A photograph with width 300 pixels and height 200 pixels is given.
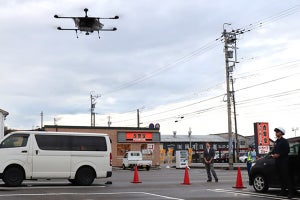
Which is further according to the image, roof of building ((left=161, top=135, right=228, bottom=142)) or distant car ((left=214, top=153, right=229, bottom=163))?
roof of building ((left=161, top=135, right=228, bottom=142))

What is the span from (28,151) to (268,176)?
9.03 m

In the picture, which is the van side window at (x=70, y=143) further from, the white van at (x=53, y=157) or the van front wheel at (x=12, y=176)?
the van front wheel at (x=12, y=176)

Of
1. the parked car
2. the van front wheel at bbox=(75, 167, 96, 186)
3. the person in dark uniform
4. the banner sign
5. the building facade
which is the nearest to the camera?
the person in dark uniform

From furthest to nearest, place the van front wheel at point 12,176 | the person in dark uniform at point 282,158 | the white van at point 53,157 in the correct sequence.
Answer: the white van at point 53,157 → the van front wheel at point 12,176 → the person in dark uniform at point 282,158

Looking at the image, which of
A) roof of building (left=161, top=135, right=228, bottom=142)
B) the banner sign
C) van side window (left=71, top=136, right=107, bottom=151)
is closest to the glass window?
the banner sign

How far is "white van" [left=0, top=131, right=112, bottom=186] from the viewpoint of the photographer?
1675cm

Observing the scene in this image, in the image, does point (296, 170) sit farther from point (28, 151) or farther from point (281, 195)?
point (28, 151)

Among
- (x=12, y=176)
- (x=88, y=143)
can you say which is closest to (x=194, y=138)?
(x=88, y=143)

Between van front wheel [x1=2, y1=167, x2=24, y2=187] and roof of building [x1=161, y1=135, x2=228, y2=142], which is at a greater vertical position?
roof of building [x1=161, y1=135, x2=228, y2=142]

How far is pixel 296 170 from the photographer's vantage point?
13.1 metres

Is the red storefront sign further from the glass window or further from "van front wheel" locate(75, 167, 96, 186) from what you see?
"van front wheel" locate(75, 167, 96, 186)

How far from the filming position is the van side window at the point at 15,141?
55.5 ft

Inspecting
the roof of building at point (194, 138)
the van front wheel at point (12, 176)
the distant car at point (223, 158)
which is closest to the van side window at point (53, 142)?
the van front wheel at point (12, 176)

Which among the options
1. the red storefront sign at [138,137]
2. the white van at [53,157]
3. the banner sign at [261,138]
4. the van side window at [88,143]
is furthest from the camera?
the red storefront sign at [138,137]
